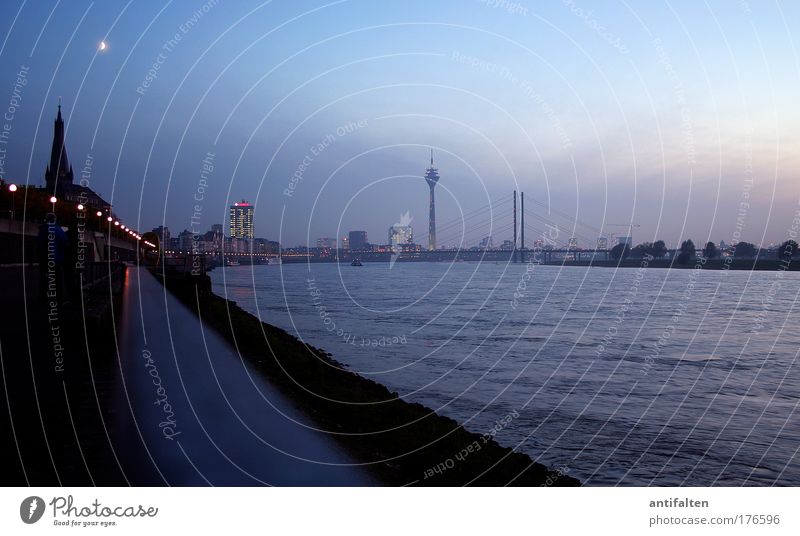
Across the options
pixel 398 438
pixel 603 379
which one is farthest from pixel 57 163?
pixel 398 438

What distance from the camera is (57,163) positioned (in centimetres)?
10875

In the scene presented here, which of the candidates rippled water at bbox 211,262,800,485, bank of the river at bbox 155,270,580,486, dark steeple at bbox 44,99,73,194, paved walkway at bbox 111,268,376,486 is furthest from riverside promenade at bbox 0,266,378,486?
dark steeple at bbox 44,99,73,194

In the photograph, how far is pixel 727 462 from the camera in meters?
14.1

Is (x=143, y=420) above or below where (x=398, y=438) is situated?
above

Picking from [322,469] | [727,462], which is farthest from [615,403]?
[322,469]

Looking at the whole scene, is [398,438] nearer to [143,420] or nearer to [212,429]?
[212,429]

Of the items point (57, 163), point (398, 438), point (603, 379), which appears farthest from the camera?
point (57, 163)

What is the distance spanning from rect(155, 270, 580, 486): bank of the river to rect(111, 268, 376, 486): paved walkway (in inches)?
20.2

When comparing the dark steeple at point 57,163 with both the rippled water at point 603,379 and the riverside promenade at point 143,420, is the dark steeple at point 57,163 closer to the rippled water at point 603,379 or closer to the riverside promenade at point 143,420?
the rippled water at point 603,379

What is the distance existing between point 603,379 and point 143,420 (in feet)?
57.2

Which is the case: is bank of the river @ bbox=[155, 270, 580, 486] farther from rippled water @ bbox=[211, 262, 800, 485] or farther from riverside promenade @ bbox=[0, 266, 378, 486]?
rippled water @ bbox=[211, 262, 800, 485]

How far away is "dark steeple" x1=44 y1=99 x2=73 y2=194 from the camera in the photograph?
388ft
